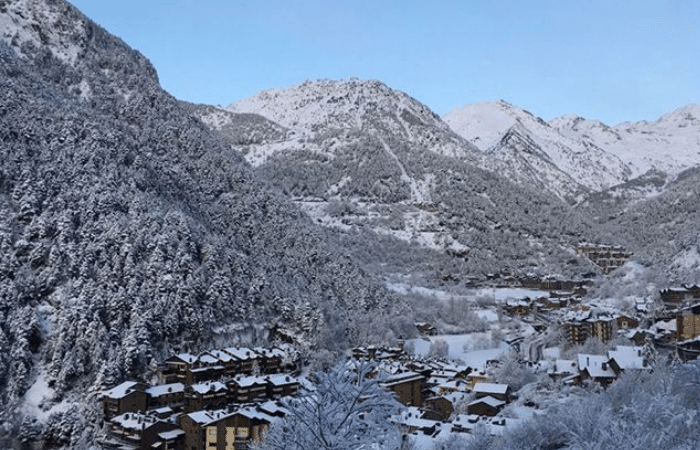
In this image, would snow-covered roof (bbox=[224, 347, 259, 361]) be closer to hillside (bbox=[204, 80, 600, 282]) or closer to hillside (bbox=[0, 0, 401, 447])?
hillside (bbox=[0, 0, 401, 447])

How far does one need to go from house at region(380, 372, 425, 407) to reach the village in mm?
108

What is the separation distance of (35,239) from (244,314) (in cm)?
1957

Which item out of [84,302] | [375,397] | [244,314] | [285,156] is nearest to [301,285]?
[244,314]

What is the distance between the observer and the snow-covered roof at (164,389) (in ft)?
157

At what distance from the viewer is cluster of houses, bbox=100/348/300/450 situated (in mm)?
42781

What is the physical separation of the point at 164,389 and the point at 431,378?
22111 millimetres

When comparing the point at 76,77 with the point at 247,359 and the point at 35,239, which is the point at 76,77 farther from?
the point at 247,359

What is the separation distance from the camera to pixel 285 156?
192 meters

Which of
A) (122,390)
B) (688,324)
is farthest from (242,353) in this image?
(688,324)

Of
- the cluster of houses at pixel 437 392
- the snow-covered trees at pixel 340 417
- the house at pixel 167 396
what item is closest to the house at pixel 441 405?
the cluster of houses at pixel 437 392

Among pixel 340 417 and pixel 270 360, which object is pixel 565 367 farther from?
pixel 340 417

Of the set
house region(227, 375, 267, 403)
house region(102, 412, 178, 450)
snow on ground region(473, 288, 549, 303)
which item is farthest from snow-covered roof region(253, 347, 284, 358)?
snow on ground region(473, 288, 549, 303)

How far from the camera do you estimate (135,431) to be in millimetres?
43062

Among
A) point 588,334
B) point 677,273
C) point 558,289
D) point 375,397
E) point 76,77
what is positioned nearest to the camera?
point 375,397
